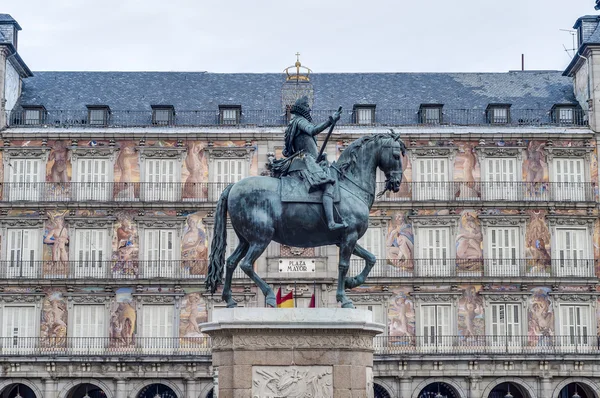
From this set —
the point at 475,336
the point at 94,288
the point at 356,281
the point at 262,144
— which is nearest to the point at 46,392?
the point at 94,288

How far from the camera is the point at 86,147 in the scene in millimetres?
48938

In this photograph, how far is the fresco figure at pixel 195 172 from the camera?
Answer: 160ft

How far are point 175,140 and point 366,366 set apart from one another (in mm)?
34378

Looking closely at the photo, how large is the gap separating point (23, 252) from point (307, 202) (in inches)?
1369

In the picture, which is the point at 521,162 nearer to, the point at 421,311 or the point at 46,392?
the point at 421,311

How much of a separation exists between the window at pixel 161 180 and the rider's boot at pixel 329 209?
33478 millimetres

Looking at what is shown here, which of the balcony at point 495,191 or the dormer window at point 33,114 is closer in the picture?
the balcony at point 495,191

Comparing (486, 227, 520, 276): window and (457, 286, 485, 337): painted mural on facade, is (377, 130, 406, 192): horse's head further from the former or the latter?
(486, 227, 520, 276): window

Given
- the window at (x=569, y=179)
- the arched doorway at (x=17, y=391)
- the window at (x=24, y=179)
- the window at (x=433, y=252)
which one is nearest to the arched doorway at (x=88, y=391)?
the arched doorway at (x=17, y=391)

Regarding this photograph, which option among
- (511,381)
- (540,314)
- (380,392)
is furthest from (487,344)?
(380,392)

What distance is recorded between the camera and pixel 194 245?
1905 inches

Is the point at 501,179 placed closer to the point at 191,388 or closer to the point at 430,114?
the point at 430,114

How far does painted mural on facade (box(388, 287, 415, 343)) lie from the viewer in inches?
1880

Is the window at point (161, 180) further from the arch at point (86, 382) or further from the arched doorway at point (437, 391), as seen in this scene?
the arched doorway at point (437, 391)
